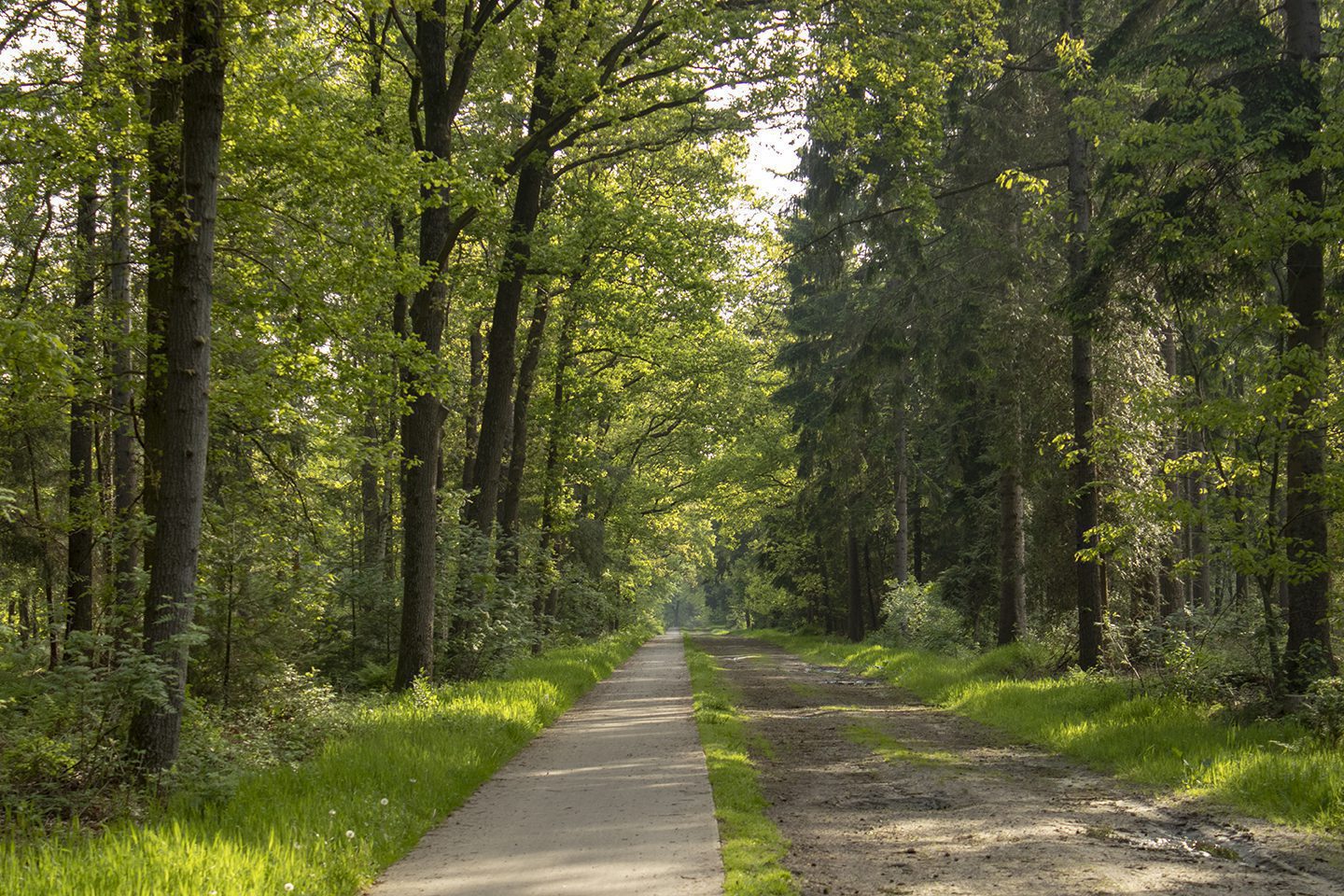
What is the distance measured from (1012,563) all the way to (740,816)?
13678 millimetres

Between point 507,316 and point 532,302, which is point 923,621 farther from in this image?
point 507,316

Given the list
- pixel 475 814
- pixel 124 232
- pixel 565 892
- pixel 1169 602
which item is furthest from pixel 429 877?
pixel 1169 602

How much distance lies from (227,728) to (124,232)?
7.02 m

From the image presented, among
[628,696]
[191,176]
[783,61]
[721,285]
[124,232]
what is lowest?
[628,696]

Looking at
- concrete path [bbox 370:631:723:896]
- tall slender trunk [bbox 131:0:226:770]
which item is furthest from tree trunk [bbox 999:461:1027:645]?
tall slender trunk [bbox 131:0:226:770]

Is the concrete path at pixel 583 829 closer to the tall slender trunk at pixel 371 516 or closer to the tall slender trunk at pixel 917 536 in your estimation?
the tall slender trunk at pixel 371 516

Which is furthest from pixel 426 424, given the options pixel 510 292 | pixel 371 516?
pixel 371 516

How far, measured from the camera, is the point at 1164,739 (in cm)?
994

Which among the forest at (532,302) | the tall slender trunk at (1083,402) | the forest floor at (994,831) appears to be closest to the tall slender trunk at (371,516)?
the forest at (532,302)

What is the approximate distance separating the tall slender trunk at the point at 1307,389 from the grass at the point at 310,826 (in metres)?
8.75

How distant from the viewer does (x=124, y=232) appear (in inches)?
517

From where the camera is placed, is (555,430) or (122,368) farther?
(555,430)

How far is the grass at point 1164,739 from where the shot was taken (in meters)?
7.50

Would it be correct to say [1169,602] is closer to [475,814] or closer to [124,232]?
[475,814]
